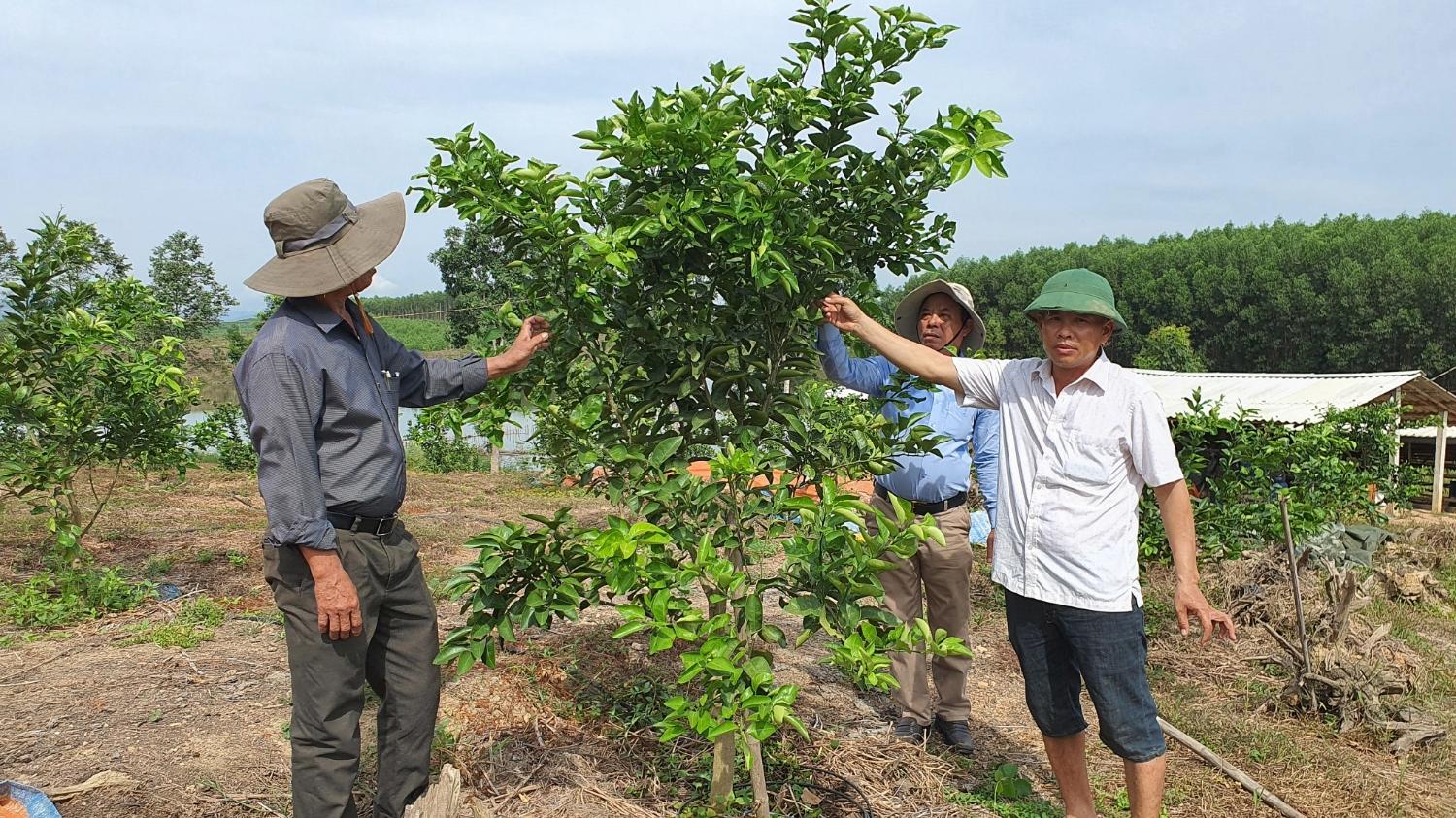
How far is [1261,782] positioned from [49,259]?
7.45 meters

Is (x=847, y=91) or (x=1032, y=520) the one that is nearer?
(x=847, y=91)

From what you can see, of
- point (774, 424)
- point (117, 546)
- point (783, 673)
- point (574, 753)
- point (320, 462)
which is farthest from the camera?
point (117, 546)

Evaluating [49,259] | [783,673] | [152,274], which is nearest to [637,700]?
[783,673]

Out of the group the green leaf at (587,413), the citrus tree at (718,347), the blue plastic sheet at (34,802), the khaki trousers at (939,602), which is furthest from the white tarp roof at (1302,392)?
the blue plastic sheet at (34,802)

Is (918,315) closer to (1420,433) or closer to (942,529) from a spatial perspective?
(942,529)

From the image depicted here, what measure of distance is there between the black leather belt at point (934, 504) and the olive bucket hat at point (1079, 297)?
140cm

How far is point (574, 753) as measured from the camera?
375cm

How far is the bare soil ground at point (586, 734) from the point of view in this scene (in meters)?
3.50

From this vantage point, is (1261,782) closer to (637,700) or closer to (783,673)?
(783,673)

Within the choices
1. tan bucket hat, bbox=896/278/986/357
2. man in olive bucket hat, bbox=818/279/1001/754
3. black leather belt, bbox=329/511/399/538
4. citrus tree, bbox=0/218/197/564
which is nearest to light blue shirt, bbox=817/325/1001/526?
man in olive bucket hat, bbox=818/279/1001/754

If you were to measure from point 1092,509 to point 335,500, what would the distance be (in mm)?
2298

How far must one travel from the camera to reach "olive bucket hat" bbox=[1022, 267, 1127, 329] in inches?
110

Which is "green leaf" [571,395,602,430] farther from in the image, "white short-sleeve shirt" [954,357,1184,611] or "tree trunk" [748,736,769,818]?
"white short-sleeve shirt" [954,357,1184,611]

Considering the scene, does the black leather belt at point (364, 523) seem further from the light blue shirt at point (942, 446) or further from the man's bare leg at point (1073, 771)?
the man's bare leg at point (1073, 771)
